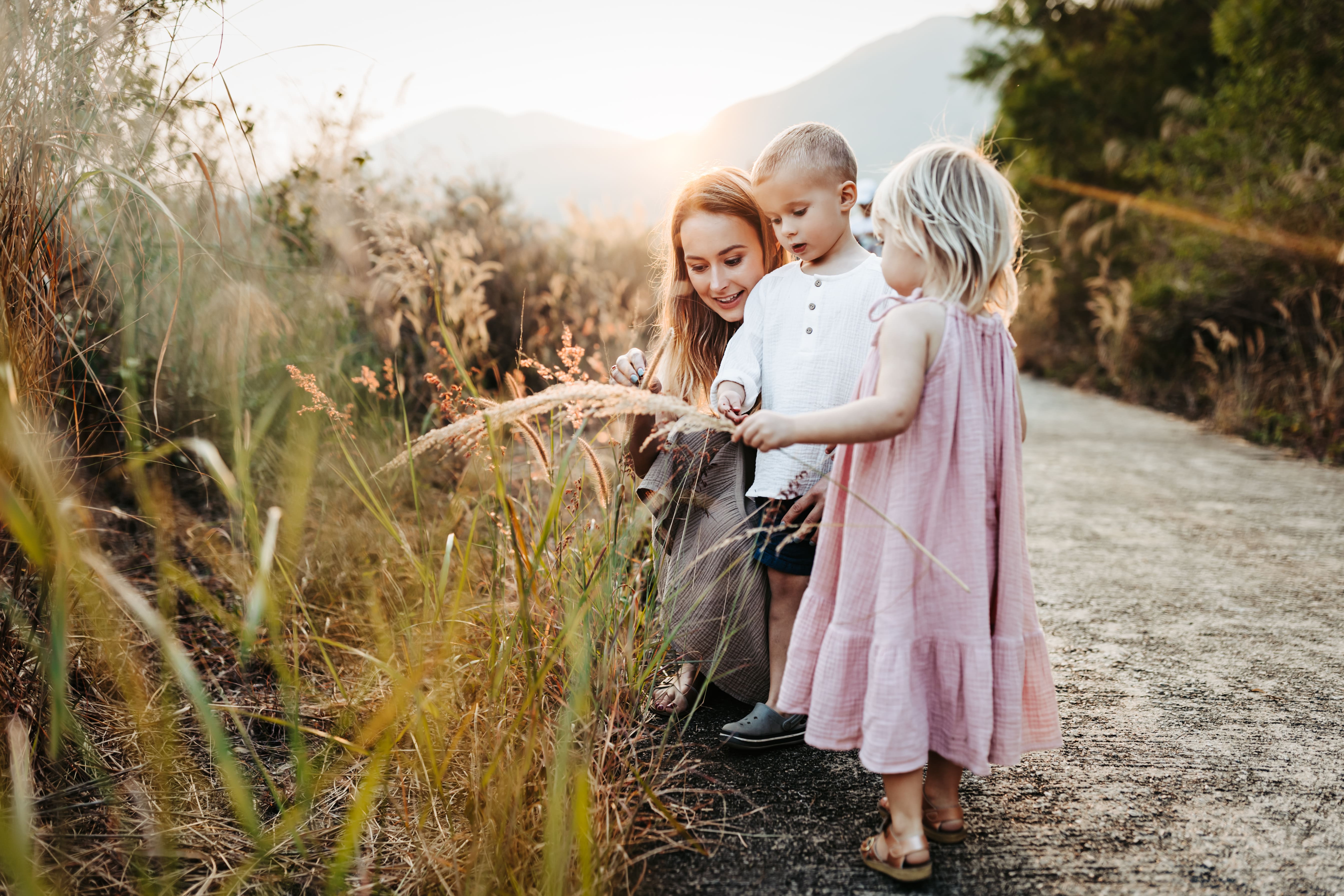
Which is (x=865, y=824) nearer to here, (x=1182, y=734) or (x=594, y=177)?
(x=1182, y=734)

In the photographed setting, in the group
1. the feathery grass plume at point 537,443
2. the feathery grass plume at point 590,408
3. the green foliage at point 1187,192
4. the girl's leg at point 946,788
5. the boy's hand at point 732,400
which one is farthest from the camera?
the green foliage at point 1187,192

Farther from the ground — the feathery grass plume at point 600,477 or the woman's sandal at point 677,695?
the feathery grass plume at point 600,477

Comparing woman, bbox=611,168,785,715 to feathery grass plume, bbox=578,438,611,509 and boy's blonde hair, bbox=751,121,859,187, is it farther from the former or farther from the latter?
boy's blonde hair, bbox=751,121,859,187

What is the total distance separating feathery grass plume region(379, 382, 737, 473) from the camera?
4.38 feet

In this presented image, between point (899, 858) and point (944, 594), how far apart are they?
49 cm

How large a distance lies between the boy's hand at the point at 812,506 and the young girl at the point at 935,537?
1.00ft

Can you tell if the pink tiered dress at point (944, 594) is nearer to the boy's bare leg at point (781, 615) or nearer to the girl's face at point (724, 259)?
the boy's bare leg at point (781, 615)

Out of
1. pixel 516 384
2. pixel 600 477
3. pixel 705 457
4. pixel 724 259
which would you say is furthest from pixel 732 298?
pixel 600 477

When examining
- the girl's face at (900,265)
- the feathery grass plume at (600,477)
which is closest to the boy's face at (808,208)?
the girl's face at (900,265)

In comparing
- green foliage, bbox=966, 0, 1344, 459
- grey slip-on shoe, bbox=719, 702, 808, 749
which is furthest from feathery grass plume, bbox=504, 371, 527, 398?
green foliage, bbox=966, 0, 1344, 459

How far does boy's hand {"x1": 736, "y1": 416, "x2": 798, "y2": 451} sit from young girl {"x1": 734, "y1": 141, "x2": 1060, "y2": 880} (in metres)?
0.14

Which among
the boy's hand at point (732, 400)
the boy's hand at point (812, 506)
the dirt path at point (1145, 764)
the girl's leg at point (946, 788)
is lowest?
the dirt path at point (1145, 764)

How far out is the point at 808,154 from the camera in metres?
1.98

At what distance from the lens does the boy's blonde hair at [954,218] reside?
156 centimetres
